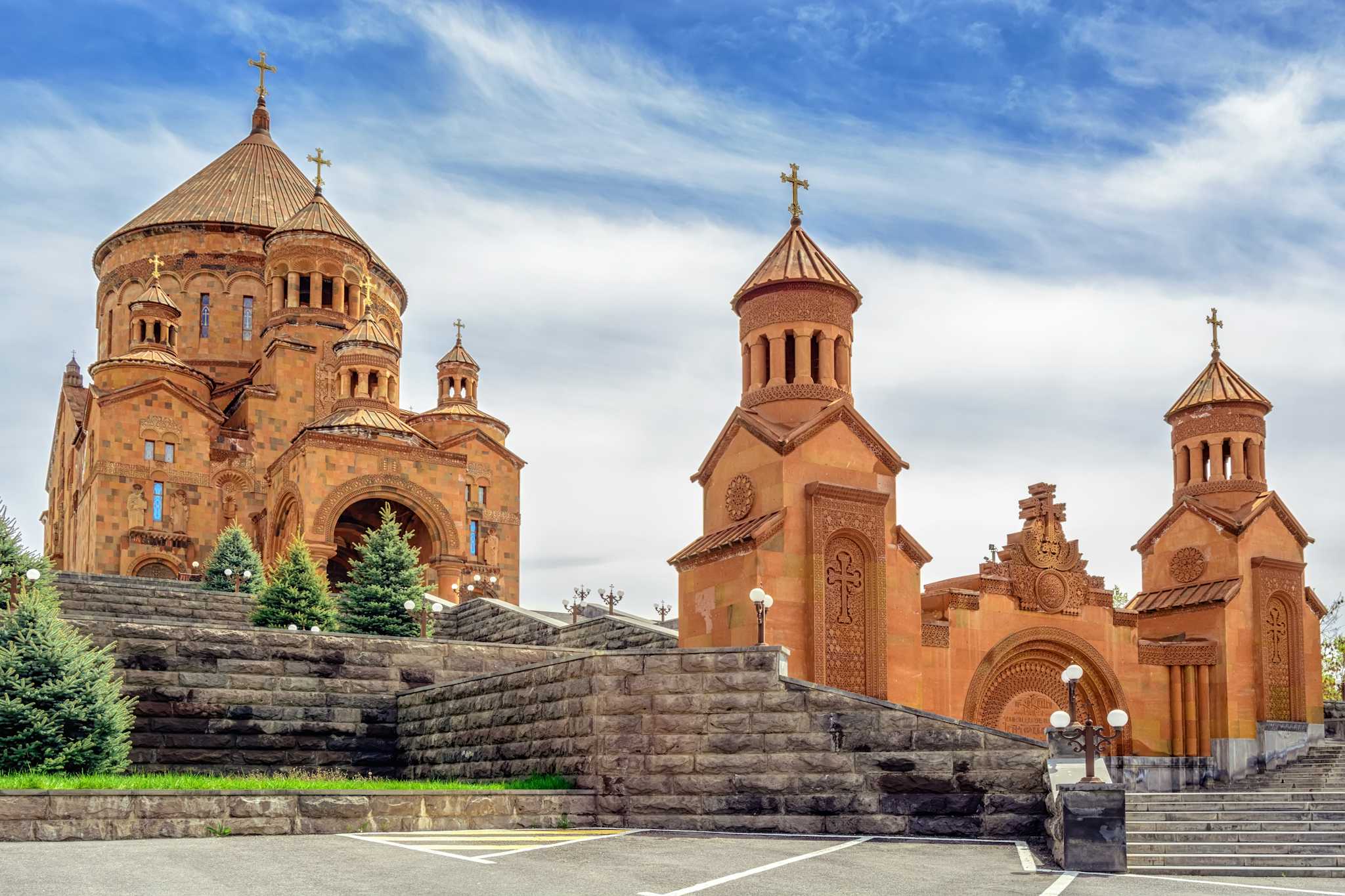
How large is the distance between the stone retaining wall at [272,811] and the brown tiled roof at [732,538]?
5542mm

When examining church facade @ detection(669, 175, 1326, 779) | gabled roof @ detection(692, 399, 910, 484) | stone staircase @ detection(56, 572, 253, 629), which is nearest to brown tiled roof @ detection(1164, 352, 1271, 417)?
church facade @ detection(669, 175, 1326, 779)

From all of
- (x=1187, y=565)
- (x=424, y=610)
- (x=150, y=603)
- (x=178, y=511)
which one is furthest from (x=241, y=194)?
(x=1187, y=565)

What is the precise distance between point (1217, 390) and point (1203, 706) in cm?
681

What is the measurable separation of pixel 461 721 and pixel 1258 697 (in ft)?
55.1

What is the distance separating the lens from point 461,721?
19.1 meters

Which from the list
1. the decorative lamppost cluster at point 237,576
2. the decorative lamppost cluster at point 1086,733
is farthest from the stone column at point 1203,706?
the decorative lamppost cluster at point 237,576

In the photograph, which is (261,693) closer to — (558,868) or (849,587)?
(849,587)

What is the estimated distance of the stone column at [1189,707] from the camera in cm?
2531

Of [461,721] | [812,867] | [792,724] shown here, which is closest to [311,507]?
[461,721]

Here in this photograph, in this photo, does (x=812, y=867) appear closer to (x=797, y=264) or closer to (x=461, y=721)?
(x=461, y=721)

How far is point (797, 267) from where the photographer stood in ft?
70.9

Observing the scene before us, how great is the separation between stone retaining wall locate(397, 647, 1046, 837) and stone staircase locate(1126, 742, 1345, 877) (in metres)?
1.44

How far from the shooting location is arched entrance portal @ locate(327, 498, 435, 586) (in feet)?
127

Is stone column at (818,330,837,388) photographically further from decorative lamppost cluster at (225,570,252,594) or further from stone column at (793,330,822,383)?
decorative lamppost cluster at (225,570,252,594)
